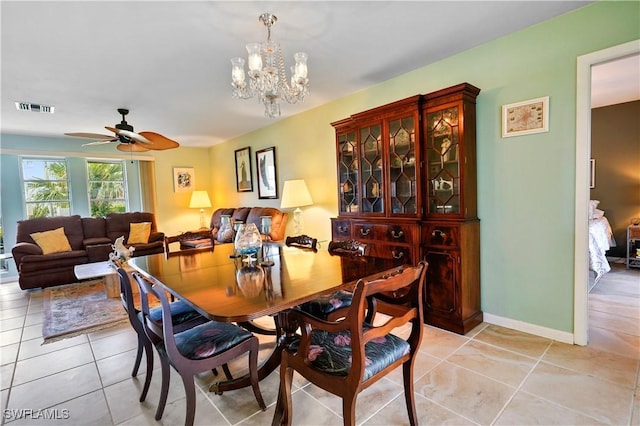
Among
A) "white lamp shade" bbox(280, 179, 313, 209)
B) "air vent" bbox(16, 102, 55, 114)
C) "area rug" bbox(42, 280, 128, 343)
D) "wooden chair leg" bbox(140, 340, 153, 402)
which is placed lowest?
"area rug" bbox(42, 280, 128, 343)

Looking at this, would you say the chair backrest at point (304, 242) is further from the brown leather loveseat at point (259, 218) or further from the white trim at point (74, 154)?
the white trim at point (74, 154)

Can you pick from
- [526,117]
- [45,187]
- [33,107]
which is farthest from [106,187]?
[526,117]

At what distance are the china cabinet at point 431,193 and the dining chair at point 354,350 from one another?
3.39 feet

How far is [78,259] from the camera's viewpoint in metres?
4.70

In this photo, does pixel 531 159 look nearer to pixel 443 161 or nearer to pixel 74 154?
pixel 443 161

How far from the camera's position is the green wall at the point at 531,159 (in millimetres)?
2242

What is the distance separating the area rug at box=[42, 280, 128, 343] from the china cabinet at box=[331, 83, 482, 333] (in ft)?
9.06

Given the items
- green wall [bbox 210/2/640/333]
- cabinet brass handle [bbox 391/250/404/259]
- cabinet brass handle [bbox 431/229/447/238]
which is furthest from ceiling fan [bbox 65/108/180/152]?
cabinet brass handle [bbox 431/229/447/238]

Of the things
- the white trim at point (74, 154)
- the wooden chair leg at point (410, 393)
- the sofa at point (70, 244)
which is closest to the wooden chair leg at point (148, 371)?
the wooden chair leg at point (410, 393)

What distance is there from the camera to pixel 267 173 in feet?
17.5

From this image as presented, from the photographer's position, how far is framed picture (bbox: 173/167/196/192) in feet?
21.6

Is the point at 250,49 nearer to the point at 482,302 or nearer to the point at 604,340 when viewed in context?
the point at 482,302

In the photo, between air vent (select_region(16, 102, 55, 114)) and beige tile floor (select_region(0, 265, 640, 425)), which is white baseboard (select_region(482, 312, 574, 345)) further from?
air vent (select_region(16, 102, 55, 114))

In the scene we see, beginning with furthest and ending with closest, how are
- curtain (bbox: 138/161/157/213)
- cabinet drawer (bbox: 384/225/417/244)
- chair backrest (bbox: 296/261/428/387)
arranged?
1. curtain (bbox: 138/161/157/213)
2. cabinet drawer (bbox: 384/225/417/244)
3. chair backrest (bbox: 296/261/428/387)
